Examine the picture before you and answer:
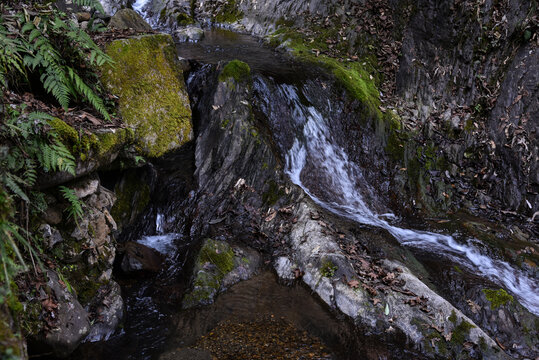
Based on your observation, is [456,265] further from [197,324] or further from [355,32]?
[355,32]

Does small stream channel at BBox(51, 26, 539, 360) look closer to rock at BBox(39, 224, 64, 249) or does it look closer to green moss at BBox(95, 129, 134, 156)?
rock at BBox(39, 224, 64, 249)

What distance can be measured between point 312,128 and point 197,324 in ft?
16.6

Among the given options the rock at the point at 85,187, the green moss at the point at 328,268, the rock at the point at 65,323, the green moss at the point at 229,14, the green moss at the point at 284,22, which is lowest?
the rock at the point at 65,323

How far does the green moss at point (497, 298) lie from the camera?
511 cm

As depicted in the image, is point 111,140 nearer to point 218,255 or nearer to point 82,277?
point 82,277

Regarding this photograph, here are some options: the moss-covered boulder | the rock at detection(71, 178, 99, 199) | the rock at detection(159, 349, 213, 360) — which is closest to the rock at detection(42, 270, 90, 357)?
the rock at detection(159, 349, 213, 360)

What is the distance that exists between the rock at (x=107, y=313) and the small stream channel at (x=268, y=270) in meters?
0.11

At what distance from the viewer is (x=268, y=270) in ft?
17.9

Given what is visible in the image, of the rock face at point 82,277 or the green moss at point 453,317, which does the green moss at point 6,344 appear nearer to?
the rock face at point 82,277

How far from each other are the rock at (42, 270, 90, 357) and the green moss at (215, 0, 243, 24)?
1313 centimetres

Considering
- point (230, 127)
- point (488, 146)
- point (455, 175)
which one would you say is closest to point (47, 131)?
point (230, 127)

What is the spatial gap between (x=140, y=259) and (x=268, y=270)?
76.4 inches

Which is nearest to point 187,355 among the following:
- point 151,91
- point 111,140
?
point 111,140

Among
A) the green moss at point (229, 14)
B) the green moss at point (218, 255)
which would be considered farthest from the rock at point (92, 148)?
the green moss at point (229, 14)
